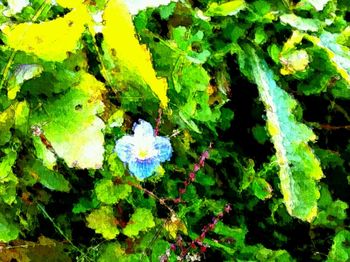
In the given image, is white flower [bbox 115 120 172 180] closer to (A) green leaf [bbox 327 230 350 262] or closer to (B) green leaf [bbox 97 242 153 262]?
(B) green leaf [bbox 97 242 153 262]

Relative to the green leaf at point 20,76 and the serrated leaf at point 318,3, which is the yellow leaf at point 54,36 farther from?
the serrated leaf at point 318,3

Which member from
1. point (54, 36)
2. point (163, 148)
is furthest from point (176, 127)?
point (54, 36)

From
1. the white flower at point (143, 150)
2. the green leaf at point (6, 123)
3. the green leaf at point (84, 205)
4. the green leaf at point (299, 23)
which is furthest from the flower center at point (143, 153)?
the green leaf at point (299, 23)

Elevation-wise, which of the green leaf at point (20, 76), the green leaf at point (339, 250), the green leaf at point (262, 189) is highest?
the green leaf at point (20, 76)

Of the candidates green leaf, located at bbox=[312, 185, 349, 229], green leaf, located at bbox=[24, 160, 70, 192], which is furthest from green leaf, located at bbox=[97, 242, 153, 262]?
green leaf, located at bbox=[312, 185, 349, 229]

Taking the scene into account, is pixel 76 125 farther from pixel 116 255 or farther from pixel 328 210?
pixel 328 210

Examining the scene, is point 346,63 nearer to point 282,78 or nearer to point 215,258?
point 282,78
